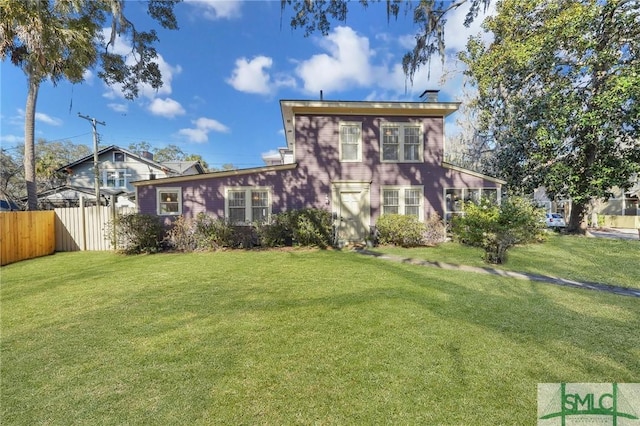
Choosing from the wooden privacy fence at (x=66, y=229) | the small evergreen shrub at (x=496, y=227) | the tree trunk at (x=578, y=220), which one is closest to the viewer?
the small evergreen shrub at (x=496, y=227)

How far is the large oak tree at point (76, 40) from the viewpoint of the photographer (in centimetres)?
627

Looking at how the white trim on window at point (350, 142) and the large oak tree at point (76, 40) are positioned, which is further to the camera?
the white trim on window at point (350, 142)

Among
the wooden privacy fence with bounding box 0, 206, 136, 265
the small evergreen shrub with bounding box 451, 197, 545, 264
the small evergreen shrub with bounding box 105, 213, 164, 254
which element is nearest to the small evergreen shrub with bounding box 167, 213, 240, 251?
the small evergreen shrub with bounding box 105, 213, 164, 254

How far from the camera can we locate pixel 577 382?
2.50 meters

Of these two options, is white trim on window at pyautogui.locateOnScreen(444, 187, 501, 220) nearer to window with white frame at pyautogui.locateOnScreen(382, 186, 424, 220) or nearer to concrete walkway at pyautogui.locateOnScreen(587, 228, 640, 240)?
window with white frame at pyautogui.locateOnScreen(382, 186, 424, 220)

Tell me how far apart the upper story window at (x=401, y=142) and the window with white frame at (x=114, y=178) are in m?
22.6

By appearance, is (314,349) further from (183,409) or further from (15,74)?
(15,74)

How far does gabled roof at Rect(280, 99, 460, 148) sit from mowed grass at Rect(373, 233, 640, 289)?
527cm

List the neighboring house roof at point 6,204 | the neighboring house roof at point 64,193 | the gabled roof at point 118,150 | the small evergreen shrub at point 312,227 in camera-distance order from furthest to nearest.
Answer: the gabled roof at point 118,150
the neighboring house roof at point 64,193
the neighboring house roof at point 6,204
the small evergreen shrub at point 312,227

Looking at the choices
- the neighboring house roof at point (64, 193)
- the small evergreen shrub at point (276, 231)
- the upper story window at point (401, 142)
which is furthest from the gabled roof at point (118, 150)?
the upper story window at point (401, 142)

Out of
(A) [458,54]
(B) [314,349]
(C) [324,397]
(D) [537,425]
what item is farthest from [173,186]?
(A) [458,54]

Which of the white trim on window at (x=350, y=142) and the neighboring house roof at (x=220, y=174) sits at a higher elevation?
the white trim on window at (x=350, y=142)

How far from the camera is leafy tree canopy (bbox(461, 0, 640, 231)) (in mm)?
11227

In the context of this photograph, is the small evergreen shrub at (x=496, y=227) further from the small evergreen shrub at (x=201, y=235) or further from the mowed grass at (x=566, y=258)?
the small evergreen shrub at (x=201, y=235)
